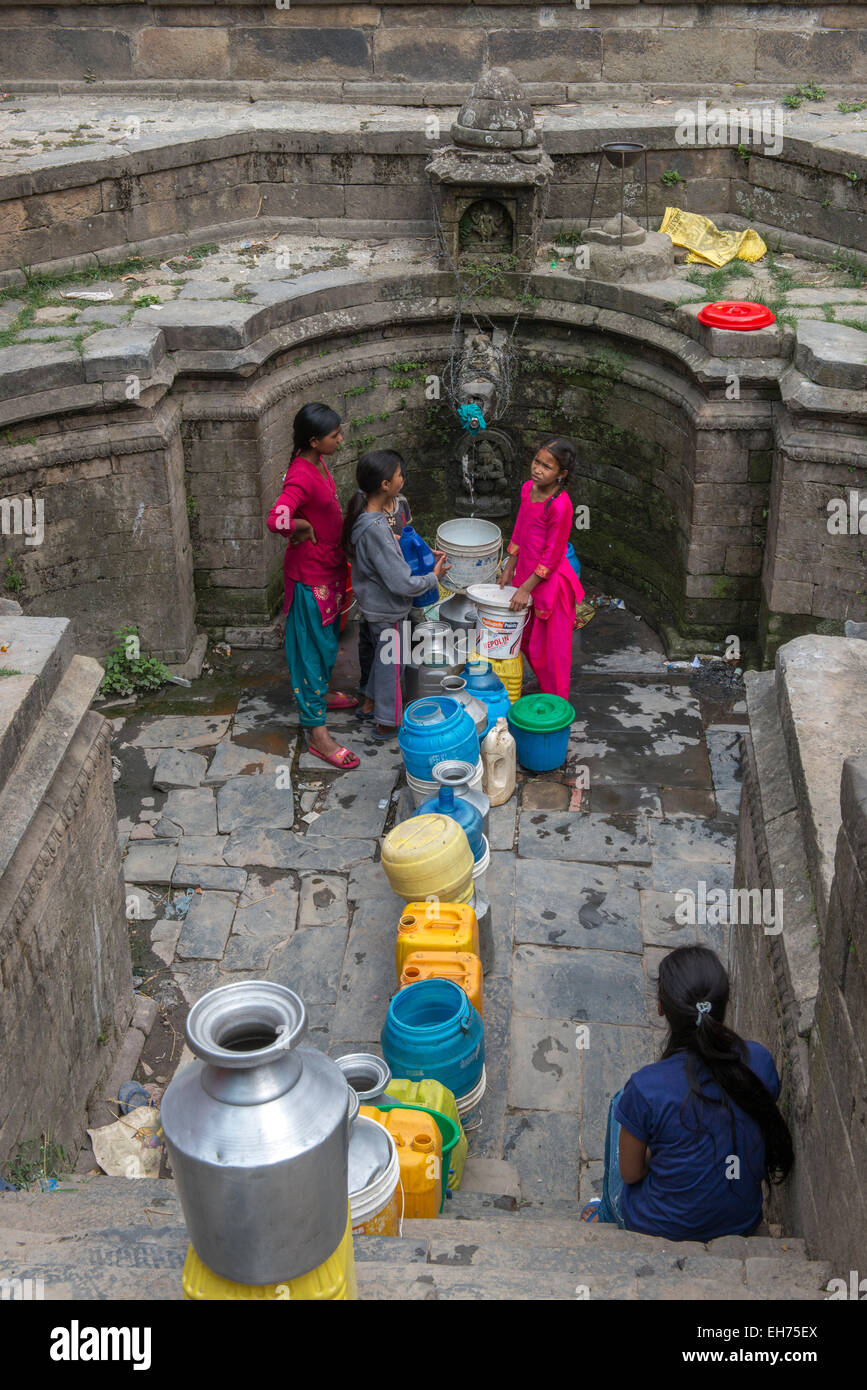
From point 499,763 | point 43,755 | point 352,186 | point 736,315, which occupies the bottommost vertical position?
point 499,763

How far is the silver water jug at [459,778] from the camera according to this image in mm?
5750

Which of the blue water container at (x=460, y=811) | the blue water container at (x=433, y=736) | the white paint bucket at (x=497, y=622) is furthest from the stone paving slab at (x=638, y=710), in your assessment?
the blue water container at (x=460, y=811)

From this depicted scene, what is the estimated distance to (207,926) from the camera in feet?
20.7

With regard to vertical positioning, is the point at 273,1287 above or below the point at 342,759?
above

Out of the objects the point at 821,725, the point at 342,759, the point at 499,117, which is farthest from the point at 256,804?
Result: the point at 499,117

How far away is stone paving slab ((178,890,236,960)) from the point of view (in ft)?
20.2

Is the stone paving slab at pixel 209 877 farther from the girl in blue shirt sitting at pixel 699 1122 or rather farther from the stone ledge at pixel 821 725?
the girl in blue shirt sitting at pixel 699 1122

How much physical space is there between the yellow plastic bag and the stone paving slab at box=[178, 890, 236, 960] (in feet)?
18.9

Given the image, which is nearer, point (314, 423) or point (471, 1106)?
point (471, 1106)

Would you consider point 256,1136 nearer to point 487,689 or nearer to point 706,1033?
point 706,1033

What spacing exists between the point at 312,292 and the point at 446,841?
4.76 metres

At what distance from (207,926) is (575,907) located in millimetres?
1800

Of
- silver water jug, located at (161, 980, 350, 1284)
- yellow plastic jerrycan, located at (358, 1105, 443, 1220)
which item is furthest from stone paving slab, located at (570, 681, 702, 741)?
silver water jug, located at (161, 980, 350, 1284)
